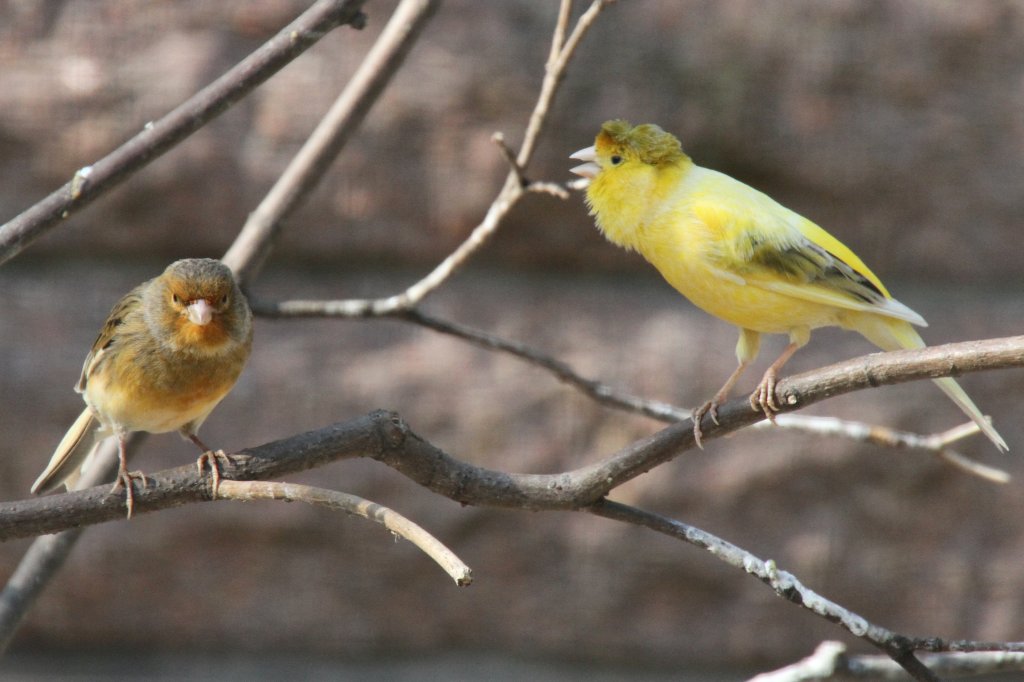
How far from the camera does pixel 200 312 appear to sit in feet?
6.37

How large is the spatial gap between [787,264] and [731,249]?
100 mm

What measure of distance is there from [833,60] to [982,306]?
69 cm

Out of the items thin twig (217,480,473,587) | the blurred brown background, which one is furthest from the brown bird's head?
the blurred brown background

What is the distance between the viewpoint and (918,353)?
147cm

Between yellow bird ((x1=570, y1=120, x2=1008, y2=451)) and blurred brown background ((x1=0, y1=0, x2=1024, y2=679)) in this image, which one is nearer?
yellow bird ((x1=570, y1=120, x2=1008, y2=451))

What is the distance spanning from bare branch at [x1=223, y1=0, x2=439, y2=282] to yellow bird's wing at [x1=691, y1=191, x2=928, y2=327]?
0.68m

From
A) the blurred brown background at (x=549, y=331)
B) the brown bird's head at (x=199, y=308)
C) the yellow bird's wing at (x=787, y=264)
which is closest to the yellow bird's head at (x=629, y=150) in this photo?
the yellow bird's wing at (x=787, y=264)

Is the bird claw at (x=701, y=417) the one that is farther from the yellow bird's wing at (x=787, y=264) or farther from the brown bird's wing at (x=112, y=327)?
the brown bird's wing at (x=112, y=327)

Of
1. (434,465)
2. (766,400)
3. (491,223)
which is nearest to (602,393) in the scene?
(491,223)

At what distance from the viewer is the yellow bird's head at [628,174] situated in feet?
6.49

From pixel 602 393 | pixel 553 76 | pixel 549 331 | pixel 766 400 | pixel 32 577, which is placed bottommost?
pixel 32 577

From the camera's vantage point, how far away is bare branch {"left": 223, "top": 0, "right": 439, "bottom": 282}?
2238 mm

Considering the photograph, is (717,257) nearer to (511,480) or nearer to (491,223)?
(491,223)

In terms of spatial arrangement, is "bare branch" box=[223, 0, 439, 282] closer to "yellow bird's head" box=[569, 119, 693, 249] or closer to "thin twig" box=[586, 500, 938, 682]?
"yellow bird's head" box=[569, 119, 693, 249]
